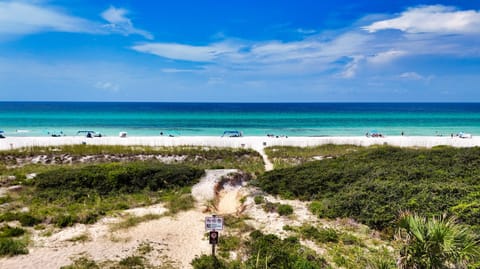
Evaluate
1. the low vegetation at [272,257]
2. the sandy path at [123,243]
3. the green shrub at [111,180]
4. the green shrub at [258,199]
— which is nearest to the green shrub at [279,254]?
the low vegetation at [272,257]

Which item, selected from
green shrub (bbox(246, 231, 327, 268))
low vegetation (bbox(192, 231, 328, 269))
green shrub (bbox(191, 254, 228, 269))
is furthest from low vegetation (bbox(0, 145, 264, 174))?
green shrub (bbox(191, 254, 228, 269))

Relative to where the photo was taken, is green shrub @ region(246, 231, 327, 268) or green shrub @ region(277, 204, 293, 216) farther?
green shrub @ region(277, 204, 293, 216)

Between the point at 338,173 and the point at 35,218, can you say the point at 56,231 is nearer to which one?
the point at 35,218

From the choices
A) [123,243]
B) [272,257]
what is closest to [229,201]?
[123,243]

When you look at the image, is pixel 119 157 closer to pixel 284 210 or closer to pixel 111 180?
pixel 111 180

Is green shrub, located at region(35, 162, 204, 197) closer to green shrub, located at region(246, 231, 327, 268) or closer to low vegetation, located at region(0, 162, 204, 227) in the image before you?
low vegetation, located at region(0, 162, 204, 227)

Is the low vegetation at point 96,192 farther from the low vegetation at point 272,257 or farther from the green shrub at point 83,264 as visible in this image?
the low vegetation at point 272,257

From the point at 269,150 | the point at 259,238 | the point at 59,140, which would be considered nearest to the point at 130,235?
the point at 259,238
